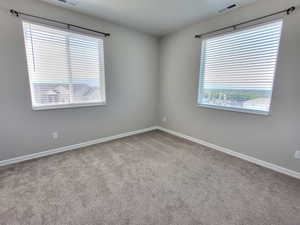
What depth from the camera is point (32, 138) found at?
252cm

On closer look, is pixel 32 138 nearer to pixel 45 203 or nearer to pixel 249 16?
pixel 45 203

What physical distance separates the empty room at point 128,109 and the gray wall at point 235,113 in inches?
0.7

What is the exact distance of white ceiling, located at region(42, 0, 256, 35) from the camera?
92.4 inches

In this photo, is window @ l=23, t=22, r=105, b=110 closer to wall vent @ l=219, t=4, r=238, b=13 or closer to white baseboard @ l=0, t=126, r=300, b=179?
white baseboard @ l=0, t=126, r=300, b=179

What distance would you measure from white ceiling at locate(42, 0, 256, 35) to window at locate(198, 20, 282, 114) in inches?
20.7

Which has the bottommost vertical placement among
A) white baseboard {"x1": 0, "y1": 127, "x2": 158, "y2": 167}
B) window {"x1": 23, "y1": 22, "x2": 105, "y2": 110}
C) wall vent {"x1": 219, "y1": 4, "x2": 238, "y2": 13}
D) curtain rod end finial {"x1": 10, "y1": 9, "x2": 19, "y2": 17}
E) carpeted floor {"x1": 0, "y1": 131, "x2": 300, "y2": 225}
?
carpeted floor {"x1": 0, "y1": 131, "x2": 300, "y2": 225}

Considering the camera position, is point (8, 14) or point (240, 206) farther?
point (8, 14)

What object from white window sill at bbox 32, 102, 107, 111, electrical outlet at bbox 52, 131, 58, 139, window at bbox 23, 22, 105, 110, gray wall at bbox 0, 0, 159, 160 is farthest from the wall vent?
electrical outlet at bbox 52, 131, 58, 139

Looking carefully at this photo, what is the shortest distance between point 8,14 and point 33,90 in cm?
113

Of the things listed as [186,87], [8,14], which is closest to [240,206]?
[186,87]

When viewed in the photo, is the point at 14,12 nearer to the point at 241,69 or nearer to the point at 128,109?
the point at 128,109

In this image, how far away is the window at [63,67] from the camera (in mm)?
2418

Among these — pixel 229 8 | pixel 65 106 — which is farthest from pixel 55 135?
pixel 229 8

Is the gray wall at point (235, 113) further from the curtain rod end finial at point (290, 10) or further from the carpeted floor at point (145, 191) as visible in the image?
the carpeted floor at point (145, 191)
